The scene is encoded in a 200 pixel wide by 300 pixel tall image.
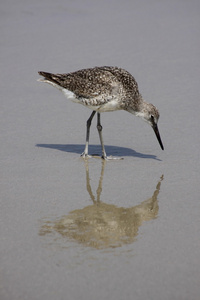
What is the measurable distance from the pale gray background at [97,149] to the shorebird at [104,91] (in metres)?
0.54

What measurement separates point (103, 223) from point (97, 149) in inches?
129

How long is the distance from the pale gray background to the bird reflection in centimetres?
10

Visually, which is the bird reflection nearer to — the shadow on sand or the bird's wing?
the shadow on sand

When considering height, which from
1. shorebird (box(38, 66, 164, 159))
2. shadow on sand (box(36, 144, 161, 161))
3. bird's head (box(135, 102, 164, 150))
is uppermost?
shorebird (box(38, 66, 164, 159))

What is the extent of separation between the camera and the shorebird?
8.47m

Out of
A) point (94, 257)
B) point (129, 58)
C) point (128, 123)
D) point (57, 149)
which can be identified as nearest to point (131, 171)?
point (57, 149)

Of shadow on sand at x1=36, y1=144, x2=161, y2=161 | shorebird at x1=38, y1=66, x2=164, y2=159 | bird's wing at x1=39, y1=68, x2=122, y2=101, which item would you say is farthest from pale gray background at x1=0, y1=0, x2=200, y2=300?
bird's wing at x1=39, y1=68, x2=122, y2=101

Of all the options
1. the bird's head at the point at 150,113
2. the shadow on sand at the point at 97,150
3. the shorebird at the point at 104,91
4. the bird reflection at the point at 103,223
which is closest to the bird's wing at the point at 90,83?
the shorebird at the point at 104,91

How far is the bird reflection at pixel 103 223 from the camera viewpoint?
5.40m

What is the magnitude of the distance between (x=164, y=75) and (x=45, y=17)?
18.5 ft

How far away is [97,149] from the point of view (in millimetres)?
9008

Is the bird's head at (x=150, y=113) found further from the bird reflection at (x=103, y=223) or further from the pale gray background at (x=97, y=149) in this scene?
the bird reflection at (x=103, y=223)

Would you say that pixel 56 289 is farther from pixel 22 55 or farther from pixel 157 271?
→ pixel 22 55

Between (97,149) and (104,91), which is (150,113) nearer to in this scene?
(104,91)
